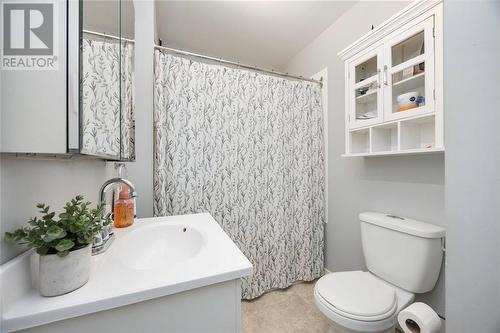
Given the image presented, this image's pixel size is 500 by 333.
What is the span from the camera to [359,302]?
3.37 ft

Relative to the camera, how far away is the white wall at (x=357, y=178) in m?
1.20

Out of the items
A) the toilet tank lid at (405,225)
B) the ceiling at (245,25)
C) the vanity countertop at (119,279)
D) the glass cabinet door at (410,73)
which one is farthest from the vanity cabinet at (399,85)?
the vanity countertop at (119,279)

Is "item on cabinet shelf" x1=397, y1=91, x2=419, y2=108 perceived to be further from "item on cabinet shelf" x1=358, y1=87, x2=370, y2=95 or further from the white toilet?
the white toilet

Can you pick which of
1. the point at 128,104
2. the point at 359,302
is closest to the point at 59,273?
Result: the point at 128,104

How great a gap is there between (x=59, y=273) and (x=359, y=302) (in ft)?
3.95

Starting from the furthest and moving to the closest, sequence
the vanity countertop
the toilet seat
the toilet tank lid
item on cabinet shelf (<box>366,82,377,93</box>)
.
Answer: item on cabinet shelf (<box>366,82,377,93</box>)
the toilet tank lid
the toilet seat
the vanity countertop

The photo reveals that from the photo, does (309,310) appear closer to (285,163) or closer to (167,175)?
(285,163)

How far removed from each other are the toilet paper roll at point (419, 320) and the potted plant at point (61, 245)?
1.25 metres

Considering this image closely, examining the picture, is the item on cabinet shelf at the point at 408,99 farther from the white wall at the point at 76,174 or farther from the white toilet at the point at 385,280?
the white wall at the point at 76,174

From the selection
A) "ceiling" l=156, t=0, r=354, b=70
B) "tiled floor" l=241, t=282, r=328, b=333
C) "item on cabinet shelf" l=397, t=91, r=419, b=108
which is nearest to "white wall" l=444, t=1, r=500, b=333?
"item on cabinet shelf" l=397, t=91, r=419, b=108

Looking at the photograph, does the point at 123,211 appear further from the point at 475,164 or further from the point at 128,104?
the point at 475,164

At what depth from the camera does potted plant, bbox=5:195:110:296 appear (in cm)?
43

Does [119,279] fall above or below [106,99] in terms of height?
below

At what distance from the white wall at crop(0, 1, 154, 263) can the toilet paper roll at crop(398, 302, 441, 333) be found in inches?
54.9
